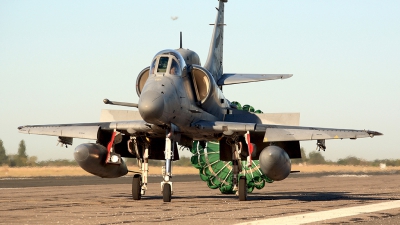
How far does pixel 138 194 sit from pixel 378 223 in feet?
29.7

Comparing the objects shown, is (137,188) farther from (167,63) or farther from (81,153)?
(167,63)

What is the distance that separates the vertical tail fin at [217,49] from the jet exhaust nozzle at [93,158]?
6000mm

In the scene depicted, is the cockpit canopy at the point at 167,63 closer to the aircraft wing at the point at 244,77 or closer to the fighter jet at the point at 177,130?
the fighter jet at the point at 177,130

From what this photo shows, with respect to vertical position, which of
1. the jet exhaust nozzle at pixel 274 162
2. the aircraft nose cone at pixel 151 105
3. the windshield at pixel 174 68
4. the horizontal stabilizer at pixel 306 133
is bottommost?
the jet exhaust nozzle at pixel 274 162

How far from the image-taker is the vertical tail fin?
23.4 metres

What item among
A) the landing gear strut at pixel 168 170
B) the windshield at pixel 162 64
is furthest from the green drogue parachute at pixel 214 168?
the windshield at pixel 162 64

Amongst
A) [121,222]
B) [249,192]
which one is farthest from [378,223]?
[249,192]

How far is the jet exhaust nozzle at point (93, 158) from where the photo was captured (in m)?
17.8

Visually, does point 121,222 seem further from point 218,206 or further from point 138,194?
point 138,194

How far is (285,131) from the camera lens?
17953 mm

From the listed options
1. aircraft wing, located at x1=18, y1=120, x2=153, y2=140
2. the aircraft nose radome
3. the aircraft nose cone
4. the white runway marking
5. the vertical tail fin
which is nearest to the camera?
the white runway marking

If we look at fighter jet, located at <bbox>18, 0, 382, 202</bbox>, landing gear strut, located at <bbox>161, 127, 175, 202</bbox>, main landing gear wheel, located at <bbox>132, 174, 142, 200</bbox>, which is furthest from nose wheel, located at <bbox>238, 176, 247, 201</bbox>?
main landing gear wheel, located at <bbox>132, 174, 142, 200</bbox>

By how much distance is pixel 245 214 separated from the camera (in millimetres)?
12953

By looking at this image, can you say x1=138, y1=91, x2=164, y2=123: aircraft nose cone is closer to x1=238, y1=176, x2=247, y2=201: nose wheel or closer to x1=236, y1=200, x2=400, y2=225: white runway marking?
x1=238, y1=176, x2=247, y2=201: nose wheel
